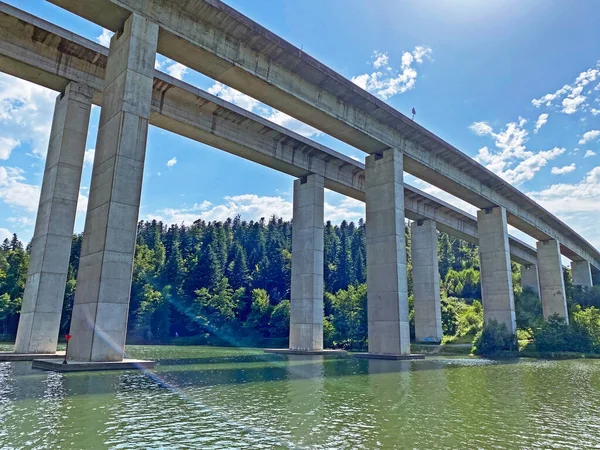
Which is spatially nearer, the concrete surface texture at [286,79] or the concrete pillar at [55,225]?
the concrete surface texture at [286,79]

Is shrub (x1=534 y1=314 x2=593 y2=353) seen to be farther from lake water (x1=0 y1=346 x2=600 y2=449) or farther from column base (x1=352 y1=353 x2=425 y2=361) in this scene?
lake water (x1=0 y1=346 x2=600 y2=449)

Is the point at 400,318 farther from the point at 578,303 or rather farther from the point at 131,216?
the point at 578,303

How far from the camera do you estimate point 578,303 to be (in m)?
57.0

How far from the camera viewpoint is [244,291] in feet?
278

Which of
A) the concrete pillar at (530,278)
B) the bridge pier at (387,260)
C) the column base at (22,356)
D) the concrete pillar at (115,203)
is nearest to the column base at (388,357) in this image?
the bridge pier at (387,260)

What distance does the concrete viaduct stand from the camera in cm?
1703

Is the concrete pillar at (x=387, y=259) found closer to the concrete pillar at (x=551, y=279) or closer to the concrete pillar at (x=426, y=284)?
the concrete pillar at (x=426, y=284)

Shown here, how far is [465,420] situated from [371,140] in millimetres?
22005

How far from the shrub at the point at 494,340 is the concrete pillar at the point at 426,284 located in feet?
22.5

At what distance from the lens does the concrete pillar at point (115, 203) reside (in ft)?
52.7

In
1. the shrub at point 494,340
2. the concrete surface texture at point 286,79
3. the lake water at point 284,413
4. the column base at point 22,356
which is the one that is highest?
the concrete surface texture at point 286,79

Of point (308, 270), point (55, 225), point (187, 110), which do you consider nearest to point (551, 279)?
point (308, 270)

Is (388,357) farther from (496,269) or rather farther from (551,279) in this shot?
(551,279)

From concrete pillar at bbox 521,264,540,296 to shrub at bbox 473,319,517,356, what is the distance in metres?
36.8
